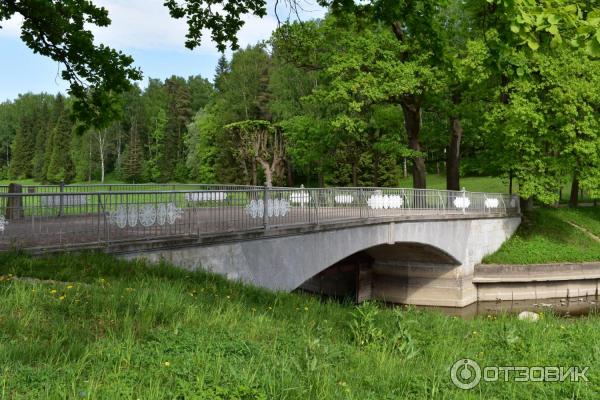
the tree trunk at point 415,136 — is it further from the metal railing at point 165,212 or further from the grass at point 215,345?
the grass at point 215,345

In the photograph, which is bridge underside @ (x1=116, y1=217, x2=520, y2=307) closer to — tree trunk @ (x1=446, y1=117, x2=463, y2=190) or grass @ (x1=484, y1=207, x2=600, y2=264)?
grass @ (x1=484, y1=207, x2=600, y2=264)

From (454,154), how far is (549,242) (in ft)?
21.1

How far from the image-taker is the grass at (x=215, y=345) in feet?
12.8

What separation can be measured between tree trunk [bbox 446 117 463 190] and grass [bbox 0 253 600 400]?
19.9 m

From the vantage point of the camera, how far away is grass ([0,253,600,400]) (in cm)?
390

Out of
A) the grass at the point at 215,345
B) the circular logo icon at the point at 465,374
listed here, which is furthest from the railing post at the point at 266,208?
the circular logo icon at the point at 465,374

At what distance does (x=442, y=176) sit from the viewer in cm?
5712

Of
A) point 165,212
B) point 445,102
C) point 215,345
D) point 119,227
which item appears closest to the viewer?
point 215,345

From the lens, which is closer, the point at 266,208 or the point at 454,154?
the point at 266,208

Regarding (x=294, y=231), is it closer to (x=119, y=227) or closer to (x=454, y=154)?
(x=119, y=227)

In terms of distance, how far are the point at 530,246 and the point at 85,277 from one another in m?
21.5

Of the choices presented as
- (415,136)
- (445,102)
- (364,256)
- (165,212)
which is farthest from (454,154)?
(165,212)

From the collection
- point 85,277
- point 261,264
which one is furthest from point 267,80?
point 85,277

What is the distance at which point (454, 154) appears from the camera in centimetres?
2717
